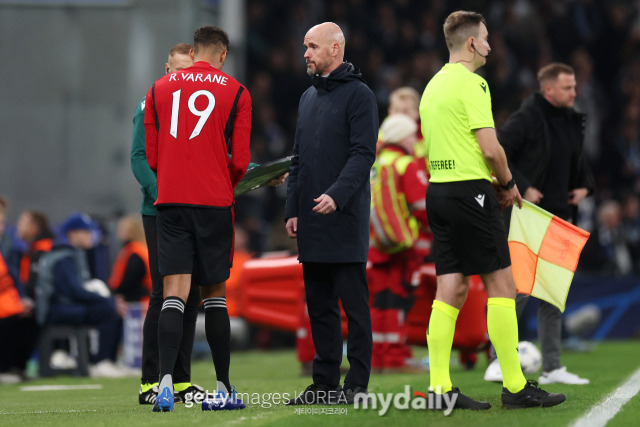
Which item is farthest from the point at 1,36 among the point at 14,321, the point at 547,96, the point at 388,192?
the point at 547,96

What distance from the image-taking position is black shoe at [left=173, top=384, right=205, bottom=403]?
6516 mm

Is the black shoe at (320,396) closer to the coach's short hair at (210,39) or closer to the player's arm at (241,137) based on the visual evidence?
the player's arm at (241,137)

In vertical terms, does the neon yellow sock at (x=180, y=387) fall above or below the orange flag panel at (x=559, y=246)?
below

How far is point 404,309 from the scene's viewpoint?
32.0 ft

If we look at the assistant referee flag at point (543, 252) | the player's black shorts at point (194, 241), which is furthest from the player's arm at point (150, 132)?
the assistant referee flag at point (543, 252)

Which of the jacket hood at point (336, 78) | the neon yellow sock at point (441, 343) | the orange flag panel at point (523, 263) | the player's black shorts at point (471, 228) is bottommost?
the neon yellow sock at point (441, 343)

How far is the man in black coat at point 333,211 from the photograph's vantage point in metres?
6.09

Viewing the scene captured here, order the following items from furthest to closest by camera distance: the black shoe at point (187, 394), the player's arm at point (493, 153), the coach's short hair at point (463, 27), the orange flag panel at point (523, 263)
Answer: the black shoe at point (187, 394), the orange flag panel at point (523, 263), the coach's short hair at point (463, 27), the player's arm at point (493, 153)

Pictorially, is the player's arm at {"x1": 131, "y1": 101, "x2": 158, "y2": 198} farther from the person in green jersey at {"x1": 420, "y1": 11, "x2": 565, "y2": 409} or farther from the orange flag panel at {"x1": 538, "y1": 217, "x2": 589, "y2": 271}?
the orange flag panel at {"x1": 538, "y1": 217, "x2": 589, "y2": 271}

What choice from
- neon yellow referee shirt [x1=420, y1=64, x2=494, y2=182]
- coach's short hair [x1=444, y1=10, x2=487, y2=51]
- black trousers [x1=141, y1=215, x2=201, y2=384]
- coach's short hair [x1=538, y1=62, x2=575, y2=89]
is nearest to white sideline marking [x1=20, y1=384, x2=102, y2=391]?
black trousers [x1=141, y1=215, x2=201, y2=384]

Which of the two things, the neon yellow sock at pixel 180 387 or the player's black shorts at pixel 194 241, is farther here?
the neon yellow sock at pixel 180 387

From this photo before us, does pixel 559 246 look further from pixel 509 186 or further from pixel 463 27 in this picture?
pixel 463 27

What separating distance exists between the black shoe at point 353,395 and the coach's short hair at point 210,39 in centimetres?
204

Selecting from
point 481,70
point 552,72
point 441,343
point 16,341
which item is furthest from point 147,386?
point 481,70
